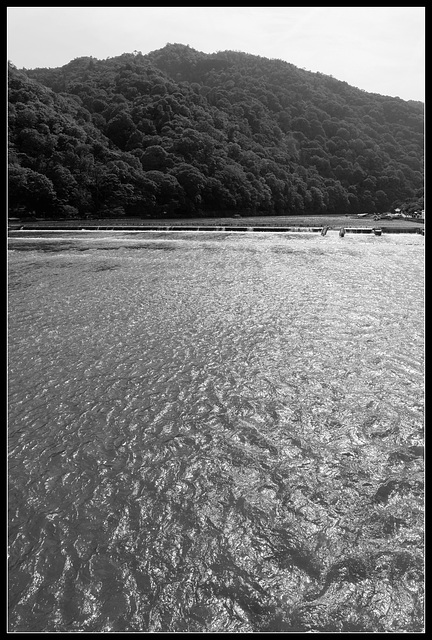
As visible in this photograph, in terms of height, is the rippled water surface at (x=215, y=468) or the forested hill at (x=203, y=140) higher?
the forested hill at (x=203, y=140)

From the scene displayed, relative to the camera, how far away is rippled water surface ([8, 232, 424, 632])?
3.69 m

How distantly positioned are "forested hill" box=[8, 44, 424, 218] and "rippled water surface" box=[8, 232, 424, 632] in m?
36.8

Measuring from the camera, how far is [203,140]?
54.1 m

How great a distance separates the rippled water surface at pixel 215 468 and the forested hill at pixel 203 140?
121 ft

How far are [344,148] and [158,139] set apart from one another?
35568mm

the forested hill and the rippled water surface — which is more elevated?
the forested hill

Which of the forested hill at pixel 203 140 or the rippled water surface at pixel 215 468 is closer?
the rippled water surface at pixel 215 468

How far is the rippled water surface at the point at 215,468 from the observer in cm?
369

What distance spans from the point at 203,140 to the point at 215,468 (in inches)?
2153

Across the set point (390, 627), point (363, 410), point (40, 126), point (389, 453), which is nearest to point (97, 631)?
point (390, 627)

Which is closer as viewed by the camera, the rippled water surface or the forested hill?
the rippled water surface

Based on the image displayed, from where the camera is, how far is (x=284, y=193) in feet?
196

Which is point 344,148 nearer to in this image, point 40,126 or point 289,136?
point 289,136

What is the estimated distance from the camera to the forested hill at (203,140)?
44.4 metres
